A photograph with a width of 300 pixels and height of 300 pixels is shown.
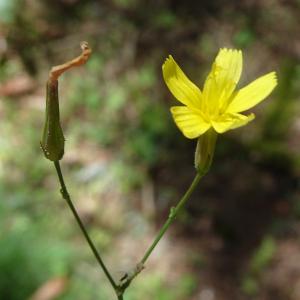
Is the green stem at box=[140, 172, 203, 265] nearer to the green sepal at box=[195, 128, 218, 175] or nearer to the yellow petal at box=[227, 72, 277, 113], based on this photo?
the green sepal at box=[195, 128, 218, 175]

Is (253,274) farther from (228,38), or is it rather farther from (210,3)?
(210,3)

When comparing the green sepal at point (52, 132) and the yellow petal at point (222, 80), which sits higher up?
the green sepal at point (52, 132)

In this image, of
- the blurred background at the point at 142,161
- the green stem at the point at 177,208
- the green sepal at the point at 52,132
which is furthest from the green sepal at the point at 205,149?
the blurred background at the point at 142,161

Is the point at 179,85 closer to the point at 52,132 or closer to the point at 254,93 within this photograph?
the point at 254,93

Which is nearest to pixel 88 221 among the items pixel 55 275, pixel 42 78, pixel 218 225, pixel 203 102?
pixel 55 275

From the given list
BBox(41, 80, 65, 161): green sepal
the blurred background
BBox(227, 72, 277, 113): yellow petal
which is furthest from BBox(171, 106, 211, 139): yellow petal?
the blurred background

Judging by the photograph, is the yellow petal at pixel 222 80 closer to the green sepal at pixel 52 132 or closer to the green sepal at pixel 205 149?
the green sepal at pixel 205 149
